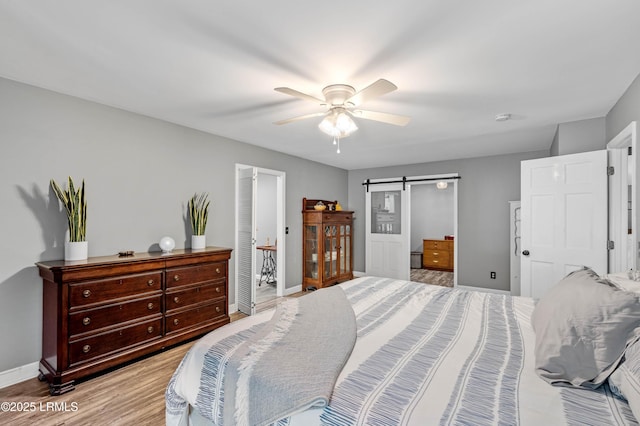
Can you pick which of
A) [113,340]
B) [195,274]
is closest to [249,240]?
[195,274]

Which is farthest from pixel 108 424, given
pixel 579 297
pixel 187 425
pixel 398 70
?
pixel 398 70

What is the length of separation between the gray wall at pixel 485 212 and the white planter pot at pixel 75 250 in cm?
542

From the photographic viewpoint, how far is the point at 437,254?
7.61 m

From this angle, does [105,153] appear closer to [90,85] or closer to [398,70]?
[90,85]

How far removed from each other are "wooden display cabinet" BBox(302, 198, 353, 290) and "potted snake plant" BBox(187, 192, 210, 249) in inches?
82.5

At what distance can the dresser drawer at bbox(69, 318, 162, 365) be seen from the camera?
234cm

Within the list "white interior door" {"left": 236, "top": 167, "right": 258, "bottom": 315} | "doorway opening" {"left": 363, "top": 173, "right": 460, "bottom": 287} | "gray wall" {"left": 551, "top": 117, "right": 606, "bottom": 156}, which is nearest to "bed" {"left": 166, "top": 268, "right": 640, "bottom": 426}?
"white interior door" {"left": 236, "top": 167, "right": 258, "bottom": 315}

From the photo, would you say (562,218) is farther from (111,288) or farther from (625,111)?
(111,288)

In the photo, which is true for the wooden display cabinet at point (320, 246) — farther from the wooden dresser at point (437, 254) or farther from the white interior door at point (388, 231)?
the wooden dresser at point (437, 254)

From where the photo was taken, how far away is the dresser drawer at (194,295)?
2.98 metres

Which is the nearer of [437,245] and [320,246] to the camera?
[320,246]

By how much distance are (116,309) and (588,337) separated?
3.17m

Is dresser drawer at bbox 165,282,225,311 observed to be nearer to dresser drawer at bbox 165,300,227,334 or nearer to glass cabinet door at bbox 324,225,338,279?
dresser drawer at bbox 165,300,227,334

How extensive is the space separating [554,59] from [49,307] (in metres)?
4.22
